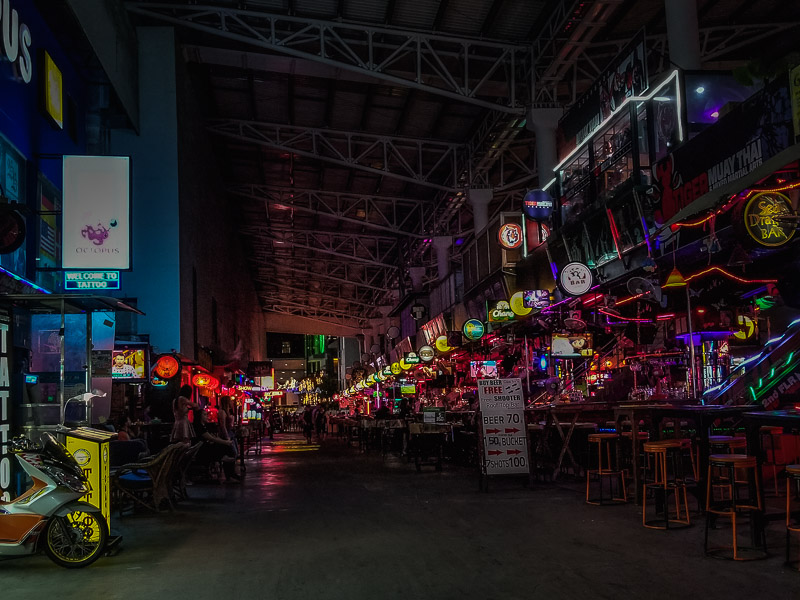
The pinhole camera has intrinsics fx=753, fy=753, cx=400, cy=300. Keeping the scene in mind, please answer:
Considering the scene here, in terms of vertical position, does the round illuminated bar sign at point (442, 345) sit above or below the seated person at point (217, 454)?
above

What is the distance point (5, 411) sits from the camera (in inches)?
354

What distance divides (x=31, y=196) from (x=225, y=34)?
29.7 ft

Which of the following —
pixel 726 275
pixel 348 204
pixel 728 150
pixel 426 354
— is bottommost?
pixel 426 354

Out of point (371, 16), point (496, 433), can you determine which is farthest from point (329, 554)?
point (371, 16)

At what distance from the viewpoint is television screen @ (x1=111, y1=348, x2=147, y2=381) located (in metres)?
17.1

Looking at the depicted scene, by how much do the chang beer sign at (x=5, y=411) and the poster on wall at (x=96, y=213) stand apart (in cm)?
259

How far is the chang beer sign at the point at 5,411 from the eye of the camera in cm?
879

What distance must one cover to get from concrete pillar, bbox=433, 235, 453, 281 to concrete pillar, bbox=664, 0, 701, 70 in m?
18.3

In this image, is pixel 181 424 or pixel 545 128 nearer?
pixel 181 424

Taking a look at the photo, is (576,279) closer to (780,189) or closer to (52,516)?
(780,189)

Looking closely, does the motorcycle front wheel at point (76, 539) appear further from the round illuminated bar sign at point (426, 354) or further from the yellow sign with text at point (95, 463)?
the round illuminated bar sign at point (426, 354)

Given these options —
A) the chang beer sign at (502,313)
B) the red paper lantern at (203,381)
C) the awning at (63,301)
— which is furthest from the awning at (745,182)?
the red paper lantern at (203,381)

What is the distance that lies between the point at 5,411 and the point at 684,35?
1187cm

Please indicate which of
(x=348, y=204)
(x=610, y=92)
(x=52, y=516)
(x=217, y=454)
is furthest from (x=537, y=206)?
(x=348, y=204)
